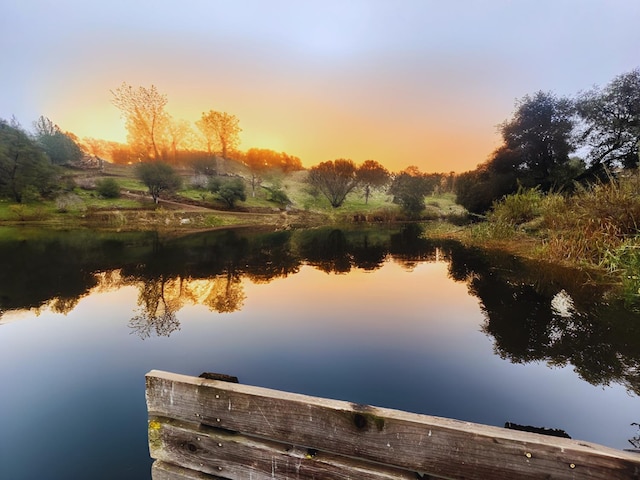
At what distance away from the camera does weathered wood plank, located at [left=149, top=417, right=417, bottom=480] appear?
6.23 feet

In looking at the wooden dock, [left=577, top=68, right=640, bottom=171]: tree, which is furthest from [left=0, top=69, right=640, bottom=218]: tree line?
the wooden dock

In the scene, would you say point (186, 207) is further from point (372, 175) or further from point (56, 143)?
point (372, 175)

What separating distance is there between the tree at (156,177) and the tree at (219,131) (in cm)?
1856

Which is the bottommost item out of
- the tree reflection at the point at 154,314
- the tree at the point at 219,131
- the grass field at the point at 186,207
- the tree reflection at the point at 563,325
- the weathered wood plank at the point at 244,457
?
the tree reflection at the point at 154,314

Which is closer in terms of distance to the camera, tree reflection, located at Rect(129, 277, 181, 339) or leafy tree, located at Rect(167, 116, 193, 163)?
→ tree reflection, located at Rect(129, 277, 181, 339)

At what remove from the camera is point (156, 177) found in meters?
37.6

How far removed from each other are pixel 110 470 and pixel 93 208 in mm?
39280

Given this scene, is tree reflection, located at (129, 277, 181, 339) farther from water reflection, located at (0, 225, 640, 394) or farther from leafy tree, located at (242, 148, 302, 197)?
leafy tree, located at (242, 148, 302, 197)

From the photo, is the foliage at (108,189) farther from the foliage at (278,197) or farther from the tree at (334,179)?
the tree at (334,179)

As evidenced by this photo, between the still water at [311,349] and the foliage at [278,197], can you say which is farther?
the foliage at [278,197]

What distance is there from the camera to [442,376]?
4.06 meters

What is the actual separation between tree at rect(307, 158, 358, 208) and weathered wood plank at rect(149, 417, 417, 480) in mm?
56651

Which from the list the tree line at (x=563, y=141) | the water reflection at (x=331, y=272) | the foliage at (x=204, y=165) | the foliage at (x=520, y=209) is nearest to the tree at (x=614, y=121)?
the tree line at (x=563, y=141)

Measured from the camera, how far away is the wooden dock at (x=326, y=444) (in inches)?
63.8
